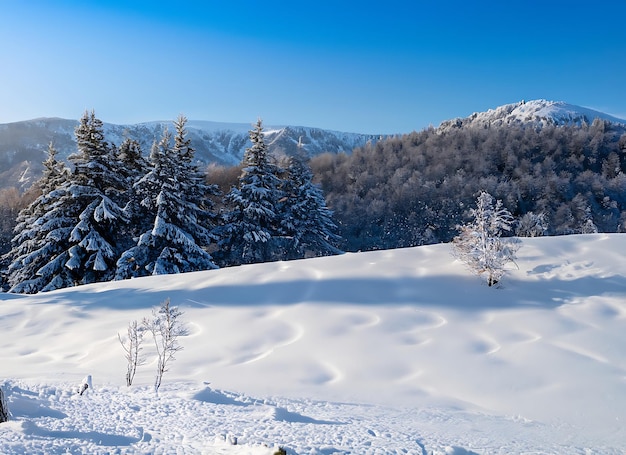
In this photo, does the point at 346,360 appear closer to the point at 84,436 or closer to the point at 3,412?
the point at 84,436

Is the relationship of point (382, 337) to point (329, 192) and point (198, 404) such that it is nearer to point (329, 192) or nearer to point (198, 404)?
point (198, 404)

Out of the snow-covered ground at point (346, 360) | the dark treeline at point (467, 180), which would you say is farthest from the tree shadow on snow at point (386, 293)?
the dark treeline at point (467, 180)

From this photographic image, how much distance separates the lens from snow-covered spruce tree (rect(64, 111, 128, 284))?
1540 cm

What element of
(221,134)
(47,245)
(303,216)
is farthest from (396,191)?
(221,134)

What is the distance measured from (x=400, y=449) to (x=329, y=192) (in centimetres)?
4266

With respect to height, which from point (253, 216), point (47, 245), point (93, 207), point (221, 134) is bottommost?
point (47, 245)

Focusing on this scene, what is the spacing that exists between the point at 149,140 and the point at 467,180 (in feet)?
402

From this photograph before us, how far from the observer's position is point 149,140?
466 ft

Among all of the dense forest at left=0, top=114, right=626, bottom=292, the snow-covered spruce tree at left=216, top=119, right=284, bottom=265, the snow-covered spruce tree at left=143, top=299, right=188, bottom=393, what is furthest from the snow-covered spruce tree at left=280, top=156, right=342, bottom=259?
the snow-covered spruce tree at left=143, top=299, right=188, bottom=393

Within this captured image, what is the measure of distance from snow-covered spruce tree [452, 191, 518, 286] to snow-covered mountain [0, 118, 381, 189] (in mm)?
59912

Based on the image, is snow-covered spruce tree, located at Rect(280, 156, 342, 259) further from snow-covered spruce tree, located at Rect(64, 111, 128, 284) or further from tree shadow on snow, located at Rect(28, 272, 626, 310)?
tree shadow on snow, located at Rect(28, 272, 626, 310)

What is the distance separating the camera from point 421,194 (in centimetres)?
4184

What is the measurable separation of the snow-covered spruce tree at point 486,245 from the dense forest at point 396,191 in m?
6.09

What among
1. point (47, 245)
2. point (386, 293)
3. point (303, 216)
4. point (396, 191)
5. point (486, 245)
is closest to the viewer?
point (386, 293)
